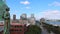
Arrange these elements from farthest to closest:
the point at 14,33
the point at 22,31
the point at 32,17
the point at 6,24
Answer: the point at 32,17 < the point at 22,31 < the point at 14,33 < the point at 6,24

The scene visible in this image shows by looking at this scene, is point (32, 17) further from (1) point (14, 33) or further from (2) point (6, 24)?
(2) point (6, 24)

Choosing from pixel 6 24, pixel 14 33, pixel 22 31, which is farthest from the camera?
pixel 22 31

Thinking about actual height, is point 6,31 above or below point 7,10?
below

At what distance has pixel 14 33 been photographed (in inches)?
1531

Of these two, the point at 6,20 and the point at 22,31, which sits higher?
the point at 6,20

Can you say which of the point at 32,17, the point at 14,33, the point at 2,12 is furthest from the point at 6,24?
the point at 32,17

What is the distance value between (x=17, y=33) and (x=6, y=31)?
3110 centimetres

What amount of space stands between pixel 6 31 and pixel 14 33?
30.8 metres

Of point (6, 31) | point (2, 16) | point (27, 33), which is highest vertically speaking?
point (2, 16)

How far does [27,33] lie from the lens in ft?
141

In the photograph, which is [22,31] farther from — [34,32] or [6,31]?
[6,31]

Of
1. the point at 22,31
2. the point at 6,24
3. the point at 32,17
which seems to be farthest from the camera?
the point at 32,17

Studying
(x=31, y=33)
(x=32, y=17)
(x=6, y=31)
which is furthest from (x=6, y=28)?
(x=32, y=17)

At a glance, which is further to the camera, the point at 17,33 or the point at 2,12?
the point at 17,33
